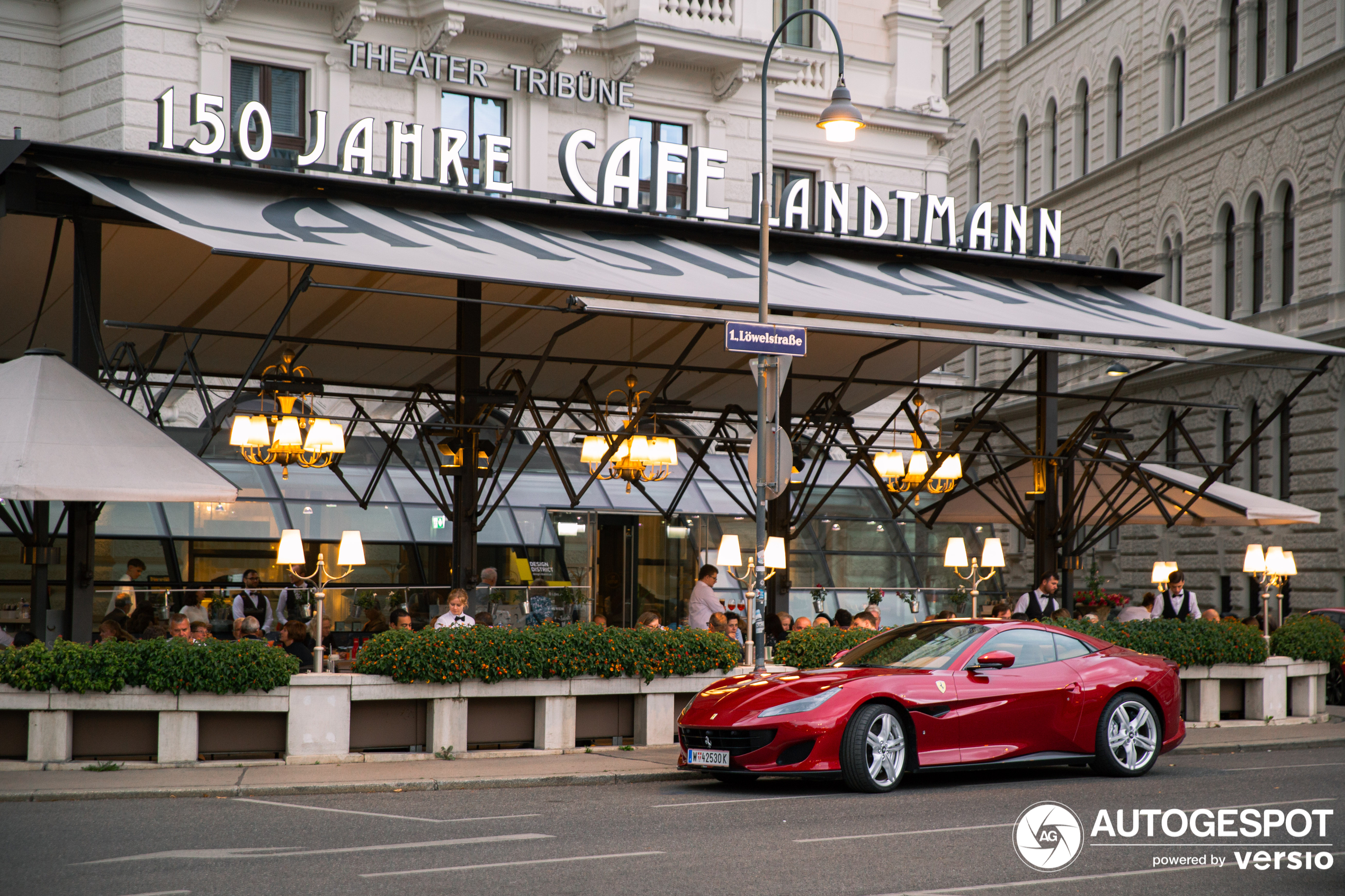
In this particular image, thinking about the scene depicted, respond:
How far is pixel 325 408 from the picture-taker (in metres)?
31.1

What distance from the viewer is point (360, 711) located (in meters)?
14.4

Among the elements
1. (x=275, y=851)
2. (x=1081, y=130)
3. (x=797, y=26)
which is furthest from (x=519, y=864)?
(x=1081, y=130)

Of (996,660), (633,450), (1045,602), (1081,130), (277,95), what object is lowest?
(1045,602)

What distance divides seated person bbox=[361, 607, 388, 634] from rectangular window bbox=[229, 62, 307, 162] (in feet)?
48.0

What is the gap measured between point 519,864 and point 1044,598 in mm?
14369

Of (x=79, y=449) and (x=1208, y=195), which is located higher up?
(x=1208, y=195)

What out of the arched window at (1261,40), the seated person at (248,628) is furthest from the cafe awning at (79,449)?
the arched window at (1261,40)

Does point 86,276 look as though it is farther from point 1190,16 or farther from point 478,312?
point 1190,16

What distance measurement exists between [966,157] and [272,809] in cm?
5506

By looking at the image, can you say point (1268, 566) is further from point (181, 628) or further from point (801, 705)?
point (181, 628)

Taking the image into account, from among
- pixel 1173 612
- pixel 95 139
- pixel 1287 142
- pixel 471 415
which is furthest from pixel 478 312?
pixel 1287 142

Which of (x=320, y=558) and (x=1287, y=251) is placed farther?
(x=1287, y=251)

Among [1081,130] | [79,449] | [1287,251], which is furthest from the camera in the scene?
[1081,130]

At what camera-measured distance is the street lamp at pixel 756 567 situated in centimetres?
1548
